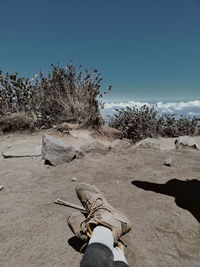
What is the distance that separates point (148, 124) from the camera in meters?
Answer: 7.80

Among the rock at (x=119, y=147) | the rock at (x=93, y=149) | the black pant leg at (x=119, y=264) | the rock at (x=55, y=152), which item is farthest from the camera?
the rock at (x=119, y=147)

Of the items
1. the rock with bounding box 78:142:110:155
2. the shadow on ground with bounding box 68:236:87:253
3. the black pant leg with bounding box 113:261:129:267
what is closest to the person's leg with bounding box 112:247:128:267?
the black pant leg with bounding box 113:261:129:267

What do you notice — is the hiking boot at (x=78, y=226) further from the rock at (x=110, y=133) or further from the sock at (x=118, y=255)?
the rock at (x=110, y=133)

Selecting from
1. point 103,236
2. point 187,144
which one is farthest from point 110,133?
point 103,236

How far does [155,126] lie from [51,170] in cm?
577

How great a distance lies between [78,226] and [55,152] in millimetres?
2384

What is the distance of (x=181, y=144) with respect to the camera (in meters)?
5.51

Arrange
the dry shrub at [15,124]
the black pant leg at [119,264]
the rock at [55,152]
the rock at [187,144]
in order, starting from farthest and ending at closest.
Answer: the dry shrub at [15,124] → the rock at [187,144] → the rock at [55,152] → the black pant leg at [119,264]

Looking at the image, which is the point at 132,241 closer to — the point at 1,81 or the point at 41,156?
the point at 41,156

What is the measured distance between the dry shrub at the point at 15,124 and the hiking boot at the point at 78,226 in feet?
19.2

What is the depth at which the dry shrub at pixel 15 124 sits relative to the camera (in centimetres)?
706

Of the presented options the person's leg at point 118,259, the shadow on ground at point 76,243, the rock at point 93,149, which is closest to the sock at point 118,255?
the person's leg at point 118,259

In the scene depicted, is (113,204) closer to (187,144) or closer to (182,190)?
(182,190)

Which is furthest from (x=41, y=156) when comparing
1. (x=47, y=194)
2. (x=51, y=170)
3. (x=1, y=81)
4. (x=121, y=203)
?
(x=1, y=81)
